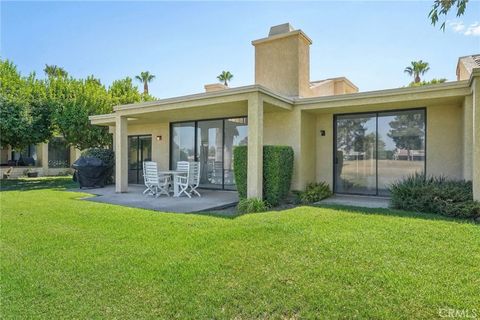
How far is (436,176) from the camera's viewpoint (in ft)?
29.6

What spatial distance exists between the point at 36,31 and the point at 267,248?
33.6 feet

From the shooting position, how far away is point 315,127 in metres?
10.9

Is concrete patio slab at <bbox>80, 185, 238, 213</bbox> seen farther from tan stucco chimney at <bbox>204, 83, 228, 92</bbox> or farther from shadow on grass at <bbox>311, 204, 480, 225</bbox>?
tan stucco chimney at <bbox>204, 83, 228, 92</bbox>

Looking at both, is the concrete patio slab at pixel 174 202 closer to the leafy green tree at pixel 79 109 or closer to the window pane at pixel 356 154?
the window pane at pixel 356 154

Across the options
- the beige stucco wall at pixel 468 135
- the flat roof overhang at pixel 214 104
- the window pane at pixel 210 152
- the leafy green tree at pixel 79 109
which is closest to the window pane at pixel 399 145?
the beige stucco wall at pixel 468 135

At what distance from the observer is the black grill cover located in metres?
13.1

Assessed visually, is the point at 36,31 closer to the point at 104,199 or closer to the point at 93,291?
the point at 104,199

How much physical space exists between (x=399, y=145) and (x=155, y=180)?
7903 mm

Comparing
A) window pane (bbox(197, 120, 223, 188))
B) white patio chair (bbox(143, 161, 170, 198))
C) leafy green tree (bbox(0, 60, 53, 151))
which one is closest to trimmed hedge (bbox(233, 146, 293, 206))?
white patio chair (bbox(143, 161, 170, 198))

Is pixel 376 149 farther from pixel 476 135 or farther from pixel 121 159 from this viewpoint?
pixel 121 159

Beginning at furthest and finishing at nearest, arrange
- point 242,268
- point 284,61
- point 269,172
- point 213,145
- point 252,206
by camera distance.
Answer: point 213,145 → point 284,61 → point 269,172 → point 252,206 → point 242,268

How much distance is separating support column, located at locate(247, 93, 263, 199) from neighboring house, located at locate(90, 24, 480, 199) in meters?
0.03

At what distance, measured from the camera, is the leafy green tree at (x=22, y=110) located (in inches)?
563

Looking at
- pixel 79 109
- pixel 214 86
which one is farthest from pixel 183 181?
pixel 79 109
